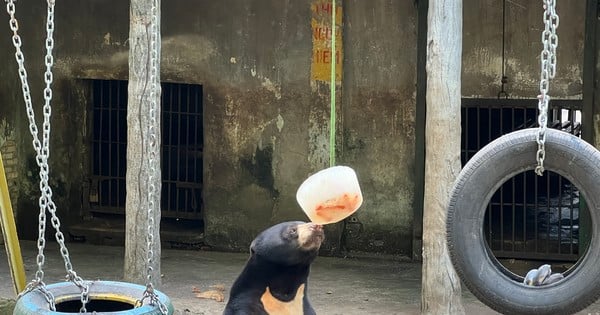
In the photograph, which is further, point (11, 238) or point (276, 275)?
point (11, 238)

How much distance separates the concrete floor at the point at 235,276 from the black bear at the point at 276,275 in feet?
12.4

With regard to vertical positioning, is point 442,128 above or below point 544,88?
below

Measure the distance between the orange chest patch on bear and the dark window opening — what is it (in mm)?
6655

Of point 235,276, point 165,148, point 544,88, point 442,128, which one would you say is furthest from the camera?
point 165,148

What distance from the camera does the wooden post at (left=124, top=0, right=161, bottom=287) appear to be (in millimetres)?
9047

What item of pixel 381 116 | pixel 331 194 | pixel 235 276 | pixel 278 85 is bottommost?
pixel 235 276

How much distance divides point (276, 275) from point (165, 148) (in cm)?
692

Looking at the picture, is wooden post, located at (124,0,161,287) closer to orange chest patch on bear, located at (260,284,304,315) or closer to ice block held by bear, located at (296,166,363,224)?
orange chest patch on bear, located at (260,284,304,315)

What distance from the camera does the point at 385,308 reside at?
9672 mm

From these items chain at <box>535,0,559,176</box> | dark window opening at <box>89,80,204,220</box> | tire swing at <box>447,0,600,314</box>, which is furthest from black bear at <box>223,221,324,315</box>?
dark window opening at <box>89,80,204,220</box>

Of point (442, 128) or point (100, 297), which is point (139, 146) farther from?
point (100, 297)

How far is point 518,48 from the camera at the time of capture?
11.1m

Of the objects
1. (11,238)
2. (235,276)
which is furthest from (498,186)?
(235,276)

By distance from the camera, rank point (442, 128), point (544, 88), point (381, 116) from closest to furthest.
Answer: point (544, 88), point (442, 128), point (381, 116)
